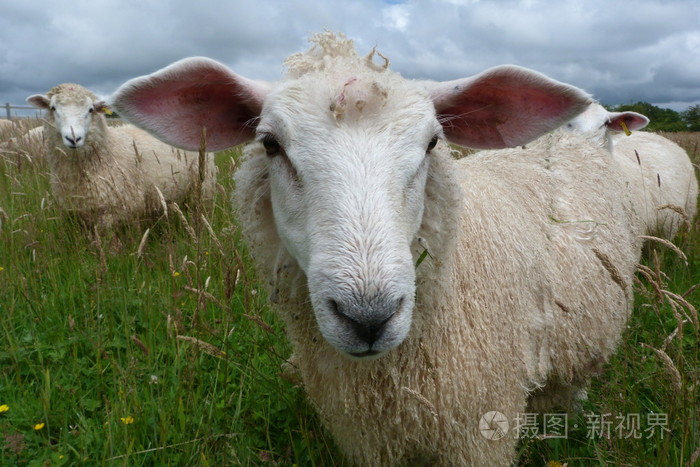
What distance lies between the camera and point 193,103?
1875 millimetres

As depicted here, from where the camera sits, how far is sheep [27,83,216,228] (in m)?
5.17

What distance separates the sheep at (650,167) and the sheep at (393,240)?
3583mm

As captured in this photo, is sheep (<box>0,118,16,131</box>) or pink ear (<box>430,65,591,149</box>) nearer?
pink ear (<box>430,65,591,149</box>)

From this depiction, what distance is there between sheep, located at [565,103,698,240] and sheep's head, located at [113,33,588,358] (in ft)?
12.0

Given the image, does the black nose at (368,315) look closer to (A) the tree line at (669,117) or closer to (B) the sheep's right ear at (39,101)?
(B) the sheep's right ear at (39,101)

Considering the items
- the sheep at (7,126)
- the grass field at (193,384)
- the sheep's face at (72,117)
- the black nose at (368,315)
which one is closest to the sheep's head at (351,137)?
the black nose at (368,315)

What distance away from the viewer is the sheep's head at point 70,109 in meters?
5.19

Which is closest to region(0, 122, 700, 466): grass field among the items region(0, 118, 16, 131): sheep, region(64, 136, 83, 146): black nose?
region(64, 136, 83, 146): black nose

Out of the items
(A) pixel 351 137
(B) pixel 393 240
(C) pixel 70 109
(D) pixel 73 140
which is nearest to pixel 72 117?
(C) pixel 70 109

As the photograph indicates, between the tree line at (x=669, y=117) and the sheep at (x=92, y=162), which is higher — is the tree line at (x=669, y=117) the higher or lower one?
the higher one

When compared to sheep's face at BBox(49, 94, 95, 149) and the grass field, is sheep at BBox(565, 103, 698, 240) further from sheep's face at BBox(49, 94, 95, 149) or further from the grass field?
sheep's face at BBox(49, 94, 95, 149)

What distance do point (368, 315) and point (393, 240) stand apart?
8.7 inches

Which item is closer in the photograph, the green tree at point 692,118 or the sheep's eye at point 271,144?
the sheep's eye at point 271,144

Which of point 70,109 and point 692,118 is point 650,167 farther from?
point 692,118
